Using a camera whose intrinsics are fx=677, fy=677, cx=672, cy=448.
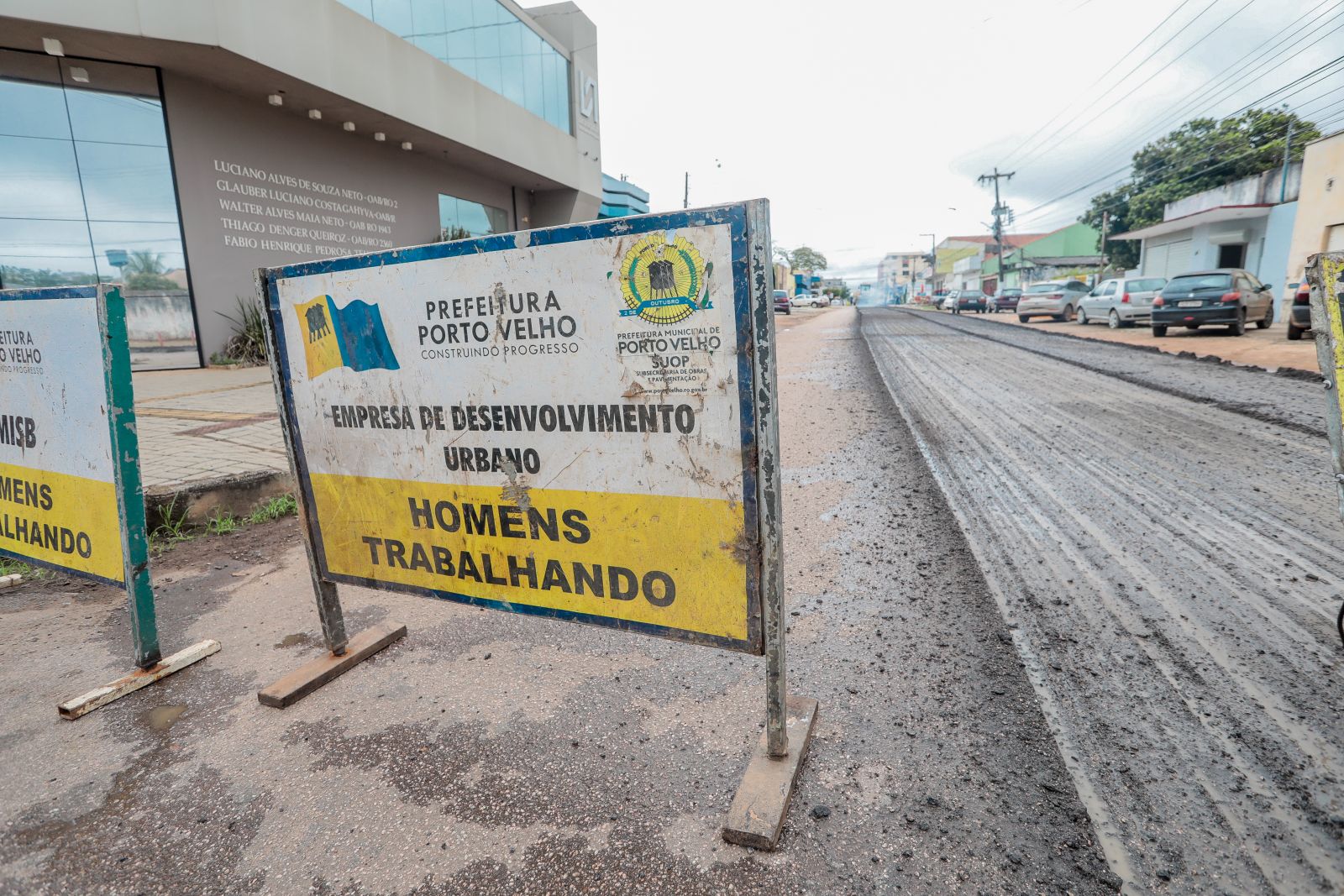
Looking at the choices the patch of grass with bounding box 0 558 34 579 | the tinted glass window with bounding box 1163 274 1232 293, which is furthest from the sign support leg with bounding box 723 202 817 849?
the tinted glass window with bounding box 1163 274 1232 293

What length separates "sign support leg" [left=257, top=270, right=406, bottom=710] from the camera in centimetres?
261

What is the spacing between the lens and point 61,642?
314 cm

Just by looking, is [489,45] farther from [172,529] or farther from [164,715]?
[164,715]

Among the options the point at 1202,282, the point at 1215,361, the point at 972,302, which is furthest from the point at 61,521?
the point at 972,302

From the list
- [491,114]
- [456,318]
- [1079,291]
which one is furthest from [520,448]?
[1079,291]

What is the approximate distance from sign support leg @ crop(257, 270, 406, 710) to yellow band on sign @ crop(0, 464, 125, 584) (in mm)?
738

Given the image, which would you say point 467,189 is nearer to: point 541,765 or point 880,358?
point 880,358

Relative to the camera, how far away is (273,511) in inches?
188

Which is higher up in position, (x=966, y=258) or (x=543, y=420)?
(x=966, y=258)

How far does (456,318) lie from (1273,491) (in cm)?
507

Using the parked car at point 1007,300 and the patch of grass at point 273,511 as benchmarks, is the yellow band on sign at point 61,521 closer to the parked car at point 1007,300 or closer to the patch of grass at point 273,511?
the patch of grass at point 273,511

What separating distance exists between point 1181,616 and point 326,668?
3540 millimetres

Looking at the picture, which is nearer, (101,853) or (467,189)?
(101,853)

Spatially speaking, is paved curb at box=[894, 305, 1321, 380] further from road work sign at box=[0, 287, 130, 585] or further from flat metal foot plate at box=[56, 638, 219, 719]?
road work sign at box=[0, 287, 130, 585]
